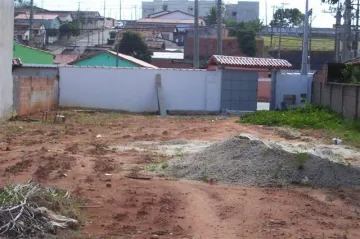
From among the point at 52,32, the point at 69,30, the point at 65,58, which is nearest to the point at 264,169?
the point at 65,58

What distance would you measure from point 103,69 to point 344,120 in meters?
12.0

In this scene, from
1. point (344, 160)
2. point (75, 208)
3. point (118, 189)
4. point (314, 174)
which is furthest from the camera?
point (344, 160)

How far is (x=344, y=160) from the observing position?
14367mm

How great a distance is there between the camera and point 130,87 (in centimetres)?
3038

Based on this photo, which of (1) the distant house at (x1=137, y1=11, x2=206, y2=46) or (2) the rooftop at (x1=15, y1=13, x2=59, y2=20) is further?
(1) the distant house at (x1=137, y1=11, x2=206, y2=46)

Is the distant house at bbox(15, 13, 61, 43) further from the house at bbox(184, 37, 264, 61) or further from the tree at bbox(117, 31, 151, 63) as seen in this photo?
the house at bbox(184, 37, 264, 61)

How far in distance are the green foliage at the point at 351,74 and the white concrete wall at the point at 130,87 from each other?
6040 millimetres

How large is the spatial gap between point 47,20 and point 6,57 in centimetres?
4696

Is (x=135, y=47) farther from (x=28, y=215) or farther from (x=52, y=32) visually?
(x=28, y=215)

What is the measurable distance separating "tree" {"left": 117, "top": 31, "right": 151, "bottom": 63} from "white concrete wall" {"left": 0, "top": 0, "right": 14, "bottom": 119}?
2996 cm

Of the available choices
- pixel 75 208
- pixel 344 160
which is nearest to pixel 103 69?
pixel 344 160

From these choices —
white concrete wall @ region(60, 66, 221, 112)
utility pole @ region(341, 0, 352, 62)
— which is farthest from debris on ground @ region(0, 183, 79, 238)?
utility pole @ region(341, 0, 352, 62)

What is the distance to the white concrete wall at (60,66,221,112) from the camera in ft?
99.2

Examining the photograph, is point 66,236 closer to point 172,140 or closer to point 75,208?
point 75,208
